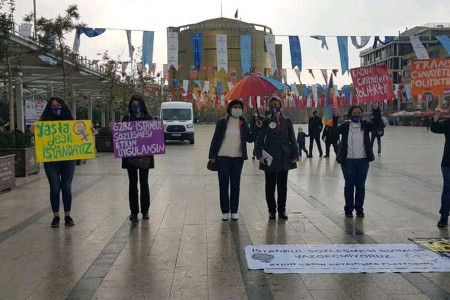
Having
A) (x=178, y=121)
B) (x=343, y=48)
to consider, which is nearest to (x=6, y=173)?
(x=343, y=48)

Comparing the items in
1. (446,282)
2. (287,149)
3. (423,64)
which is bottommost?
(446,282)

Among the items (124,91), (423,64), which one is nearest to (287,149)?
(423,64)

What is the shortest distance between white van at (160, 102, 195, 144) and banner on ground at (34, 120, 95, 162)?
1993 centimetres

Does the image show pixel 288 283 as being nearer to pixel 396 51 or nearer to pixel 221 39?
pixel 221 39

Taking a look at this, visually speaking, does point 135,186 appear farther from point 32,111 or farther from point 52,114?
point 32,111

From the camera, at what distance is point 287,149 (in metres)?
6.75

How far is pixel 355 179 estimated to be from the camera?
7105mm

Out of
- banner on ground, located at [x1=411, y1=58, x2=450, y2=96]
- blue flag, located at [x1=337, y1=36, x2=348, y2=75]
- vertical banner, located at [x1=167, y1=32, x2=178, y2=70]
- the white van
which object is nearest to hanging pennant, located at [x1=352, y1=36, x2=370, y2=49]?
blue flag, located at [x1=337, y1=36, x2=348, y2=75]

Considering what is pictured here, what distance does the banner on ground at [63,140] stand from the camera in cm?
657

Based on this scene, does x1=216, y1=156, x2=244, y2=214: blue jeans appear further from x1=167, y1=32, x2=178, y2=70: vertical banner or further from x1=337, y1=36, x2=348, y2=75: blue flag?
x1=337, y1=36, x2=348, y2=75: blue flag

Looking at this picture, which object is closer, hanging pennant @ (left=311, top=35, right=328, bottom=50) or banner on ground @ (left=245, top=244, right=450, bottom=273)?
banner on ground @ (left=245, top=244, right=450, bottom=273)

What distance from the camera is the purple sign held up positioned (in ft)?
23.1

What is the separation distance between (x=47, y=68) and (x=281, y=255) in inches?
1022

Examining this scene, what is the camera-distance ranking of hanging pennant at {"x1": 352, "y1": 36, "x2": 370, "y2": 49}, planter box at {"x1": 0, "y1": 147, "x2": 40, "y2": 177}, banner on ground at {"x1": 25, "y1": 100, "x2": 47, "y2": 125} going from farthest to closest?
banner on ground at {"x1": 25, "y1": 100, "x2": 47, "y2": 125}, hanging pennant at {"x1": 352, "y1": 36, "x2": 370, "y2": 49}, planter box at {"x1": 0, "y1": 147, "x2": 40, "y2": 177}
